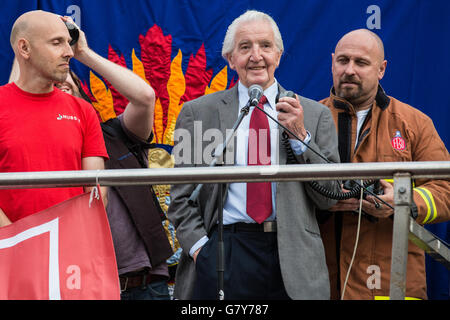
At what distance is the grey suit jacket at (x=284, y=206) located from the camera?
10.0 ft

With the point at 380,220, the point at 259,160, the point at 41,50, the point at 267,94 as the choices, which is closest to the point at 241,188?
the point at 259,160

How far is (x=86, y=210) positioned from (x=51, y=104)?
0.95 meters

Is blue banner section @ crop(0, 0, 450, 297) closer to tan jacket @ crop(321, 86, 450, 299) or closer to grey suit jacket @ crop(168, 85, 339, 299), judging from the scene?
tan jacket @ crop(321, 86, 450, 299)

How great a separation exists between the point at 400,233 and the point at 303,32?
2639mm

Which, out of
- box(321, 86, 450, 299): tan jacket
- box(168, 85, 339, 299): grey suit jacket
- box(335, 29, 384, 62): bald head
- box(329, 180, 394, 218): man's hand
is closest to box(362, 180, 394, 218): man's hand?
box(329, 180, 394, 218): man's hand

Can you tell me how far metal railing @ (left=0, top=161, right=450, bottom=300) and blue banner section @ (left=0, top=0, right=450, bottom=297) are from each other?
2.29 metres

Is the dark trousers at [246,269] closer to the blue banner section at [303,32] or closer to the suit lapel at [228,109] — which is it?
the suit lapel at [228,109]

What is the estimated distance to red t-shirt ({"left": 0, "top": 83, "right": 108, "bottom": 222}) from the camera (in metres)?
2.99

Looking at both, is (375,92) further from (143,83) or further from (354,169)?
(354,169)

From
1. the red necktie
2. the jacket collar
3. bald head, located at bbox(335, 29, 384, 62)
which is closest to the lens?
the red necktie

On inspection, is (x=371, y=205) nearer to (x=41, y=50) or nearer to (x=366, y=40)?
(x=366, y=40)

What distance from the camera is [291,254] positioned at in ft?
10.0
